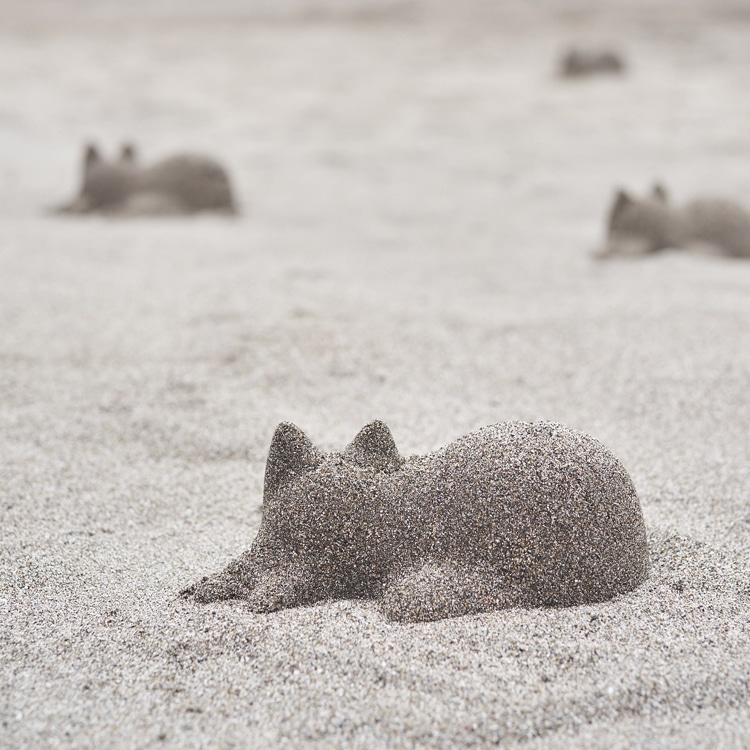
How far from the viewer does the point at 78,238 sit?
5113 mm

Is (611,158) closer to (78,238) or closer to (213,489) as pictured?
(78,238)

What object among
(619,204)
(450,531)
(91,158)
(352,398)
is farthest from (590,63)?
(450,531)

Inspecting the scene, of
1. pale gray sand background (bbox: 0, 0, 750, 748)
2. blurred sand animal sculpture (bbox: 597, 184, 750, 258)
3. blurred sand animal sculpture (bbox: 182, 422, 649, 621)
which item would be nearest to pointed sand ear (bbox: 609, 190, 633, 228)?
blurred sand animal sculpture (bbox: 597, 184, 750, 258)

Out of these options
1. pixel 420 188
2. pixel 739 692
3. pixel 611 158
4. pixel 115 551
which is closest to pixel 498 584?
pixel 739 692

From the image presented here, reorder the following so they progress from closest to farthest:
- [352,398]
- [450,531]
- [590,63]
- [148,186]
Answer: [450,531], [352,398], [148,186], [590,63]

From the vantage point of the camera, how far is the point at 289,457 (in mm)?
1963

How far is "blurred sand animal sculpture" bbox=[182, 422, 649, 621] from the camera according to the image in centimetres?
183

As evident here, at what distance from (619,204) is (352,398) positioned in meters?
2.58

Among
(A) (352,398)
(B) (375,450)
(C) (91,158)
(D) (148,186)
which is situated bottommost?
(A) (352,398)

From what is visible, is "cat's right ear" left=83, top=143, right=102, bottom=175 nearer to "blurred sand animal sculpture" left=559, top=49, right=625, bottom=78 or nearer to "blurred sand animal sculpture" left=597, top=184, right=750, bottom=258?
"blurred sand animal sculpture" left=597, top=184, right=750, bottom=258

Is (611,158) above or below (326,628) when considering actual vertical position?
above

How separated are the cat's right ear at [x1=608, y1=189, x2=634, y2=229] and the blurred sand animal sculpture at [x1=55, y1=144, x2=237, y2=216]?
7.66 ft

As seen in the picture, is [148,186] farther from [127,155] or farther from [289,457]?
[289,457]

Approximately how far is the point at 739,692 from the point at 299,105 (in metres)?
8.53
